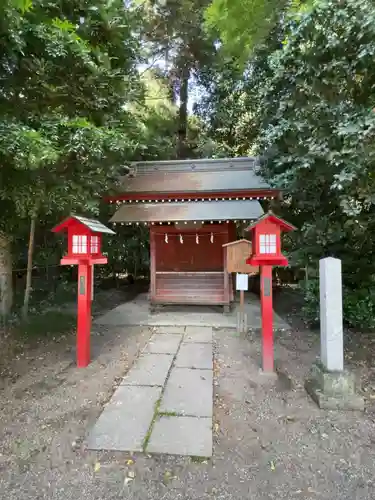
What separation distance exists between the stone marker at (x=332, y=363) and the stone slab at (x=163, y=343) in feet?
6.98

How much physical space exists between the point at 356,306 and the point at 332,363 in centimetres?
250

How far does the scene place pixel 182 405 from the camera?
3.20 metres

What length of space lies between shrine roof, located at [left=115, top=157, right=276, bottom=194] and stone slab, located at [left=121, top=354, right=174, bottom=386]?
15.0 ft

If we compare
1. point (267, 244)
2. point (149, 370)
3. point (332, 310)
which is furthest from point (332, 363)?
point (149, 370)

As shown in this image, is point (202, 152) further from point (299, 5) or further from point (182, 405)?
point (182, 405)

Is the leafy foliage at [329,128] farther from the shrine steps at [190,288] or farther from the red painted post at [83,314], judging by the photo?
the red painted post at [83,314]

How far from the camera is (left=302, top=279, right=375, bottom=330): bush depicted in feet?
17.6

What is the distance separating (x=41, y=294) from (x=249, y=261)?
733 centimetres

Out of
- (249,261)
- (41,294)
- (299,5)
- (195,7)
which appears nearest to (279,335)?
(249,261)

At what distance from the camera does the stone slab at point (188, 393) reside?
3.12 meters

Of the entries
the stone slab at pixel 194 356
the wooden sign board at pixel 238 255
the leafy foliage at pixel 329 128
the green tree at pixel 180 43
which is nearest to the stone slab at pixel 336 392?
the stone slab at pixel 194 356

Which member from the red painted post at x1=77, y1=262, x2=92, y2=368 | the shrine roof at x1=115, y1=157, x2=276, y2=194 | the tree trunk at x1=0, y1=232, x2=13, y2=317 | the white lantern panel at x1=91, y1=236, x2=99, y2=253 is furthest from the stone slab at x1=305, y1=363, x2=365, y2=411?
the tree trunk at x1=0, y1=232, x2=13, y2=317

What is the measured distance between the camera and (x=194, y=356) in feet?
15.0

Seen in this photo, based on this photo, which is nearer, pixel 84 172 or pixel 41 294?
pixel 84 172
